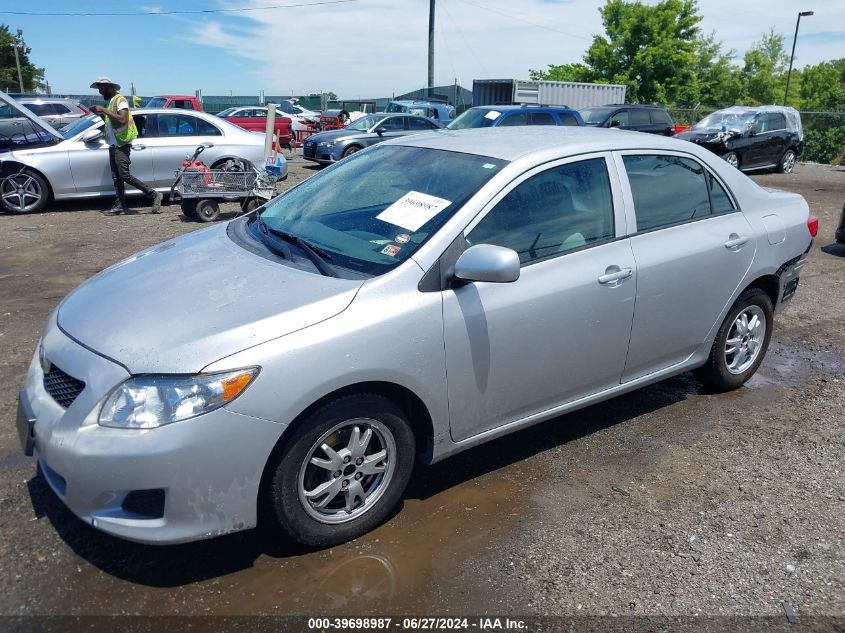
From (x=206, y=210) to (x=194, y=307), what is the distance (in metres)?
7.87

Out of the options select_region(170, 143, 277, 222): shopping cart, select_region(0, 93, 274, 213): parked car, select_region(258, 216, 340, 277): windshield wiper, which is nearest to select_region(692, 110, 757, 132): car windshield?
select_region(0, 93, 274, 213): parked car

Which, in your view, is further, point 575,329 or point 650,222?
point 650,222

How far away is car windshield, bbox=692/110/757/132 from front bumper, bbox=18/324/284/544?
18.3 metres

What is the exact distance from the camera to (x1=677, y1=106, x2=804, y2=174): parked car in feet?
58.3

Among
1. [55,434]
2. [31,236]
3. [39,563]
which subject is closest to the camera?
[55,434]

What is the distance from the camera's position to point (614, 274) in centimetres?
363

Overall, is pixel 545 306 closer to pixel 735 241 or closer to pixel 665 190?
pixel 665 190

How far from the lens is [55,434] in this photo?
2643 mm

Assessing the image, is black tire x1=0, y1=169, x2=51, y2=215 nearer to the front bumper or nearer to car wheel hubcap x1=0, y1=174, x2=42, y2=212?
car wheel hubcap x1=0, y1=174, x2=42, y2=212

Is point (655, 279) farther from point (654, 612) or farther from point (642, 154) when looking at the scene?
point (654, 612)

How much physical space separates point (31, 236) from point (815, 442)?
919 centimetres

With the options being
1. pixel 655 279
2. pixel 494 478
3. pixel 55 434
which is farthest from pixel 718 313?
pixel 55 434

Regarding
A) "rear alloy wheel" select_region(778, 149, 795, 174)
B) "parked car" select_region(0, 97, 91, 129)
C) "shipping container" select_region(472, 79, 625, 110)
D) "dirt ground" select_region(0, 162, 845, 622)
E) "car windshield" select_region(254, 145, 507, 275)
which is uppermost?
"shipping container" select_region(472, 79, 625, 110)

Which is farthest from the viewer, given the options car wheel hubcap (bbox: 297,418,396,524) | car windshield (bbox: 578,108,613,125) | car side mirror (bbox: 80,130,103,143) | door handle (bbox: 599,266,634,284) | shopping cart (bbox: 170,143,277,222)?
car windshield (bbox: 578,108,613,125)
